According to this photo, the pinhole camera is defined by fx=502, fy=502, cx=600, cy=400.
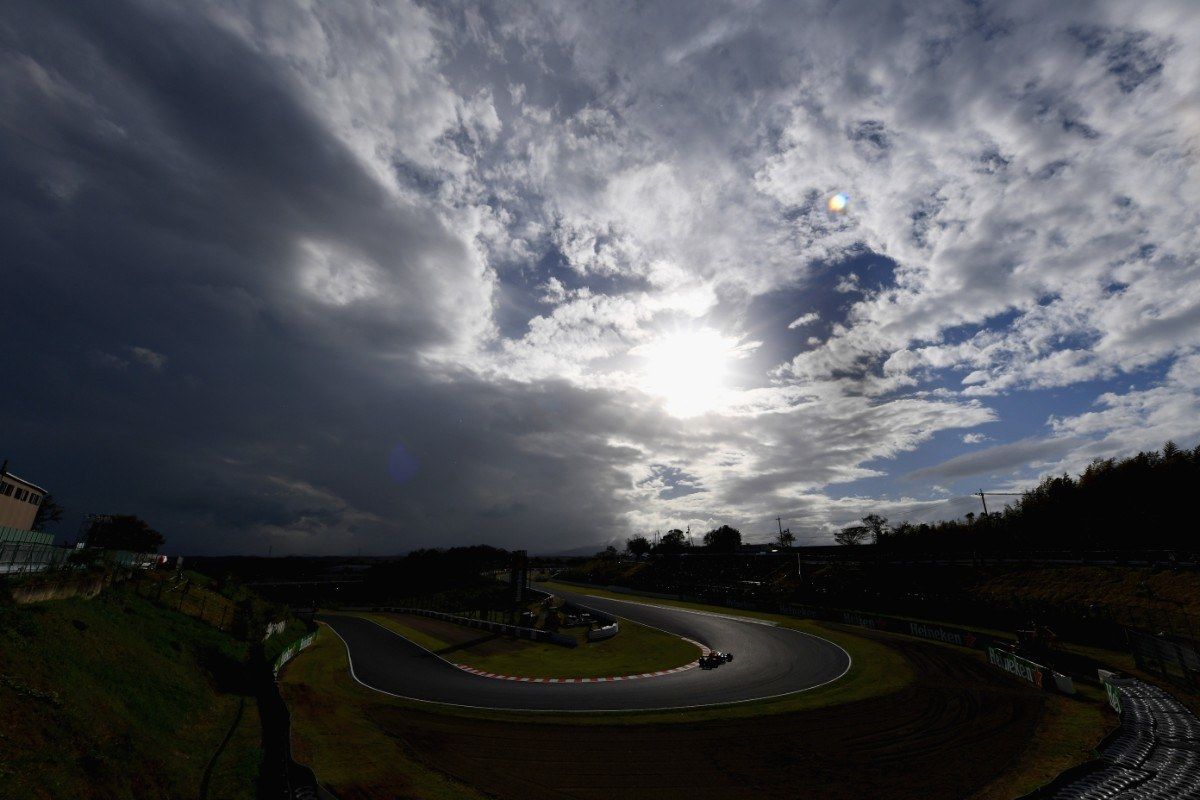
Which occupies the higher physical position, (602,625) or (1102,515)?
(1102,515)

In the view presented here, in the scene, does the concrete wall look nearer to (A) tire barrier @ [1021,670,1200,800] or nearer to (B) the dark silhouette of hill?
(A) tire barrier @ [1021,670,1200,800]

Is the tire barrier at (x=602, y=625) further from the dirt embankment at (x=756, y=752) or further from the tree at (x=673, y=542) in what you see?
the tree at (x=673, y=542)

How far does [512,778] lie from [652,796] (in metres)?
5.44

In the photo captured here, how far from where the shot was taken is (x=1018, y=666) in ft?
108

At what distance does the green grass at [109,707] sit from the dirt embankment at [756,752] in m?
8.00

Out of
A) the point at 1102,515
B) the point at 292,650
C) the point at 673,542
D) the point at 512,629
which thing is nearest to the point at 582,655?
the point at 512,629

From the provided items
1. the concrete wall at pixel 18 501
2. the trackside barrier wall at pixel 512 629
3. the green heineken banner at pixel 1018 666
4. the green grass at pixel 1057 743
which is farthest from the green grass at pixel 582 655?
the concrete wall at pixel 18 501

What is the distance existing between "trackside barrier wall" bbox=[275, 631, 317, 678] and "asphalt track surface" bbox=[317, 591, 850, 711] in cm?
423

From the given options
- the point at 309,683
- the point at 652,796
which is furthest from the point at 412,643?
the point at 652,796

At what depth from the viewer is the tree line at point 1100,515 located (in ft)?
250

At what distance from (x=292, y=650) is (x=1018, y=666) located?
57.3 metres

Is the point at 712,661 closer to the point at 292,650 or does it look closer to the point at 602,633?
the point at 602,633

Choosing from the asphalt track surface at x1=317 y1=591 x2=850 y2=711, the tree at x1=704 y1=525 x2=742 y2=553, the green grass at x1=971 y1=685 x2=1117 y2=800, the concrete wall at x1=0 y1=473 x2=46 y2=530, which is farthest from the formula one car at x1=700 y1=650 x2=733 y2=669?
the tree at x1=704 y1=525 x2=742 y2=553

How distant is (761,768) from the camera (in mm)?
19672
